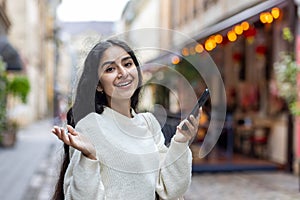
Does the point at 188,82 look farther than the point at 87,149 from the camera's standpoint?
Yes

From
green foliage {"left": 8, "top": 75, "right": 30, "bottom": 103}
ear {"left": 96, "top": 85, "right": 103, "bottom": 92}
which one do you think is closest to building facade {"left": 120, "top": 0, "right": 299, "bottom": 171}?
ear {"left": 96, "top": 85, "right": 103, "bottom": 92}

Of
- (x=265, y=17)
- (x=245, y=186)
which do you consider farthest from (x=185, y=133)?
(x=265, y=17)

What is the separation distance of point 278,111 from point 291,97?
11.2 ft

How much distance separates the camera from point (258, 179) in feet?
30.2

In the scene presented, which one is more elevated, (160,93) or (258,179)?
(160,93)

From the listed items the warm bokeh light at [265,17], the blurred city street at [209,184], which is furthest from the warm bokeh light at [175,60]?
the warm bokeh light at [265,17]

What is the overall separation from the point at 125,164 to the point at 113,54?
39 centimetres

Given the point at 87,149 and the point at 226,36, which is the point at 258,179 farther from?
the point at 87,149

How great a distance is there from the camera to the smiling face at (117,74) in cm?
174

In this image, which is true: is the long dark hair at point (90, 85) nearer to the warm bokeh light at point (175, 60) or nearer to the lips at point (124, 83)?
the lips at point (124, 83)

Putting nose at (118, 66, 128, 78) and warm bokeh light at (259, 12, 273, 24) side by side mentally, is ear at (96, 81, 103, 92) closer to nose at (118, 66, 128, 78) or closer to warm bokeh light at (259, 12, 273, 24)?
nose at (118, 66, 128, 78)

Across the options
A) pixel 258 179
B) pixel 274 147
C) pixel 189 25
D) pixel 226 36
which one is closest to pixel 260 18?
pixel 226 36

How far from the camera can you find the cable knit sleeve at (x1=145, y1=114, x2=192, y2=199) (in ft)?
5.71

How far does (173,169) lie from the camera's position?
1759mm
